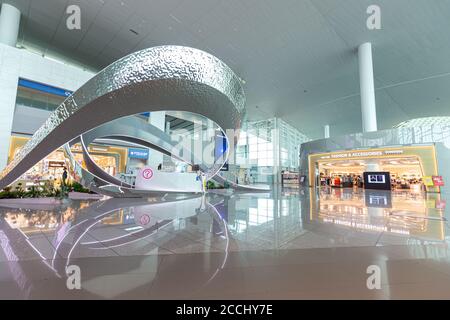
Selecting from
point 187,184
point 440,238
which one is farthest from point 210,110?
point 187,184

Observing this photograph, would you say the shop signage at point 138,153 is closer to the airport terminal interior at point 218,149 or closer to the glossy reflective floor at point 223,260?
the airport terminal interior at point 218,149

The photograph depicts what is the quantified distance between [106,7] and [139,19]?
1547mm

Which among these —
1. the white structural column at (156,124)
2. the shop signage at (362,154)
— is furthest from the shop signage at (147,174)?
the shop signage at (362,154)

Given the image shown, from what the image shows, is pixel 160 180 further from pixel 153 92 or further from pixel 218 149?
pixel 153 92

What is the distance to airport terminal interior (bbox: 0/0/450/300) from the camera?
1.78m

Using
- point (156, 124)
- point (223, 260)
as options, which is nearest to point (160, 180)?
point (223, 260)

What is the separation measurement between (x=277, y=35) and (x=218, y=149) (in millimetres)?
8171

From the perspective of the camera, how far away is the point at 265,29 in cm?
1205

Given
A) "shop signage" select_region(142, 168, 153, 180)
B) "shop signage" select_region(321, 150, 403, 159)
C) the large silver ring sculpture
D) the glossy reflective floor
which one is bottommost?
the glossy reflective floor

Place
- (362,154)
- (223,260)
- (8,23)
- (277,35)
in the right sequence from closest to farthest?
(223,260), (8,23), (277,35), (362,154)

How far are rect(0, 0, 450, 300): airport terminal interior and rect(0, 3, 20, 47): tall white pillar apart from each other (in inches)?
2.7

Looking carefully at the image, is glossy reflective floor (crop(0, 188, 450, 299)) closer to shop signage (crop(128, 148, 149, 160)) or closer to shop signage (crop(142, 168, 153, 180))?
shop signage (crop(142, 168, 153, 180))

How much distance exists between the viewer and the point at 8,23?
10.2 m

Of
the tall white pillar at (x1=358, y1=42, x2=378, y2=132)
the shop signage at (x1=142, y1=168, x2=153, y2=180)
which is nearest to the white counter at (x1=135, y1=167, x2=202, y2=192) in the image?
the shop signage at (x1=142, y1=168, x2=153, y2=180)
